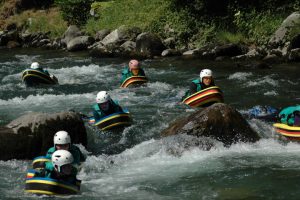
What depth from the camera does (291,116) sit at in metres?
11.3

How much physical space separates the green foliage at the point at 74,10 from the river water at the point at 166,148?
1569cm

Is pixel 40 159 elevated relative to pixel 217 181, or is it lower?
elevated

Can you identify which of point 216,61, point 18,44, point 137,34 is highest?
point 18,44

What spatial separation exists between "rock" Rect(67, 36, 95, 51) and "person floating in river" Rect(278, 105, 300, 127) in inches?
766

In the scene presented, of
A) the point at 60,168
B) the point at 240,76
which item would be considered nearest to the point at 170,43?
the point at 240,76

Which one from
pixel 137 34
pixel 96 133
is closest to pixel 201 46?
pixel 137 34

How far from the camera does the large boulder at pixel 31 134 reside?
407 inches

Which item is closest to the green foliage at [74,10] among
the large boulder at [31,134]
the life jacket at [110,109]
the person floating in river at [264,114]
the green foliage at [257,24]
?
the green foliage at [257,24]

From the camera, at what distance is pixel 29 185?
817 centimetres

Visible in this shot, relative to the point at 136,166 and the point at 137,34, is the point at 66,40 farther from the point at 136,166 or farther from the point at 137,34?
the point at 136,166

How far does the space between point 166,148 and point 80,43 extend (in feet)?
65.9

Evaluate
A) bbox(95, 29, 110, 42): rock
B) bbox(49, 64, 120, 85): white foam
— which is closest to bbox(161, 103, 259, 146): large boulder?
bbox(49, 64, 120, 85): white foam

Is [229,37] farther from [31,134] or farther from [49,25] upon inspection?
[49,25]

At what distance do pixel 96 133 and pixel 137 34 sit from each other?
16109 mm
